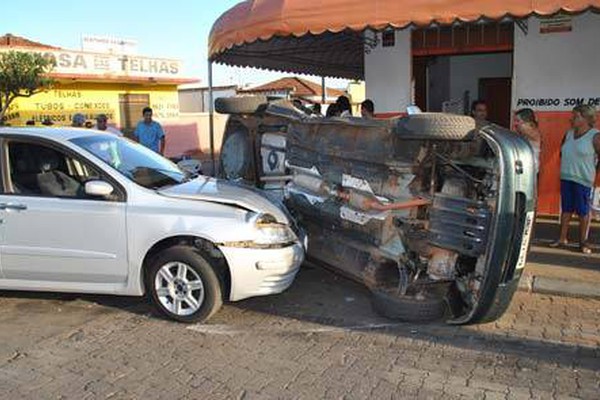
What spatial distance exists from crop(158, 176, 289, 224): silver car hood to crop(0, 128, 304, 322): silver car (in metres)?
0.01

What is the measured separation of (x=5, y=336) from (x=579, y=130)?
230 inches

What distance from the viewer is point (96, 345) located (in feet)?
16.6

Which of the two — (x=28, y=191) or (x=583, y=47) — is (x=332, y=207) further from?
(x=583, y=47)

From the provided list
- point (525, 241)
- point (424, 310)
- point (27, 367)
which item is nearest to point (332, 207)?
point (424, 310)

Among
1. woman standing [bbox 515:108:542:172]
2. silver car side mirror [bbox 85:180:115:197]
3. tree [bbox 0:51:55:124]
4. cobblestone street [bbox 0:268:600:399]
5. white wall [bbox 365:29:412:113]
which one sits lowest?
cobblestone street [bbox 0:268:600:399]

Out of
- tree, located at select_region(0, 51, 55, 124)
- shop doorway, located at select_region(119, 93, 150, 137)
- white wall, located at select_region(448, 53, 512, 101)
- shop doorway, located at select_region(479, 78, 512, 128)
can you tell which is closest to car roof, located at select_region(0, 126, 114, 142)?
shop doorway, located at select_region(479, 78, 512, 128)

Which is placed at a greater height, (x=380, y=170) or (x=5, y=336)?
(x=380, y=170)

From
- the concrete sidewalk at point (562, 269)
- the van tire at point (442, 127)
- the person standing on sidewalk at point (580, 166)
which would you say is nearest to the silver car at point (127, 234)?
the van tire at point (442, 127)

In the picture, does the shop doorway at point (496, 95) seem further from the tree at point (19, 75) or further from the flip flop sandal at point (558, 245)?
the tree at point (19, 75)

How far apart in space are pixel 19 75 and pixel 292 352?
1689 cm

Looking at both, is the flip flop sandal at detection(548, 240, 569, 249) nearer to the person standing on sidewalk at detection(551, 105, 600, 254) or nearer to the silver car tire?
the person standing on sidewalk at detection(551, 105, 600, 254)

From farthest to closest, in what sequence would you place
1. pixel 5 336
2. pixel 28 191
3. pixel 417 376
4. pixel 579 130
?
pixel 579 130 → pixel 28 191 → pixel 5 336 → pixel 417 376

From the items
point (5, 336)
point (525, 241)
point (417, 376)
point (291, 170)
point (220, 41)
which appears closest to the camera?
point (417, 376)

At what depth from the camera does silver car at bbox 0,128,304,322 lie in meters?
5.35
